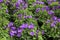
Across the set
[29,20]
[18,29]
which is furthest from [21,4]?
[18,29]

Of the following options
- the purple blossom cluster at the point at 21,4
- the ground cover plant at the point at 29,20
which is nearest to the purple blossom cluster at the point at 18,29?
the ground cover plant at the point at 29,20

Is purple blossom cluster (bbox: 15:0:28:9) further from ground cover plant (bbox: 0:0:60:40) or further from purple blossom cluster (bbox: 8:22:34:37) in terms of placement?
purple blossom cluster (bbox: 8:22:34:37)

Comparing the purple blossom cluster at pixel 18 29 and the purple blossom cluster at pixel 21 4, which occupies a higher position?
the purple blossom cluster at pixel 21 4

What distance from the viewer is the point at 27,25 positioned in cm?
396

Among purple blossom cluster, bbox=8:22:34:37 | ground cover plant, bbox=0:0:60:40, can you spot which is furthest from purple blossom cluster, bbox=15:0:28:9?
purple blossom cluster, bbox=8:22:34:37

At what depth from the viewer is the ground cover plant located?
3893 mm

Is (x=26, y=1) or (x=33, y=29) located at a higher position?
(x=26, y=1)

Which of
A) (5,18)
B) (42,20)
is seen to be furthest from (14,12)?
(42,20)

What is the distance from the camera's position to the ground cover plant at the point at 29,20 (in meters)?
3.89

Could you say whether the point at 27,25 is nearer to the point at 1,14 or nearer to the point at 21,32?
the point at 21,32

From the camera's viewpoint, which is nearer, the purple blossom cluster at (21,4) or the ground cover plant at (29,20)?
the ground cover plant at (29,20)

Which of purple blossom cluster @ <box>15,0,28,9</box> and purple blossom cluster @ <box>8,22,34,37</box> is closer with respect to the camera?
purple blossom cluster @ <box>8,22,34,37</box>

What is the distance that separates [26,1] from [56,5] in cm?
68

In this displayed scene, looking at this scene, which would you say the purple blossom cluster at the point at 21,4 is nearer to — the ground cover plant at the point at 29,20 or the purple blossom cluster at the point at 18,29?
the ground cover plant at the point at 29,20
